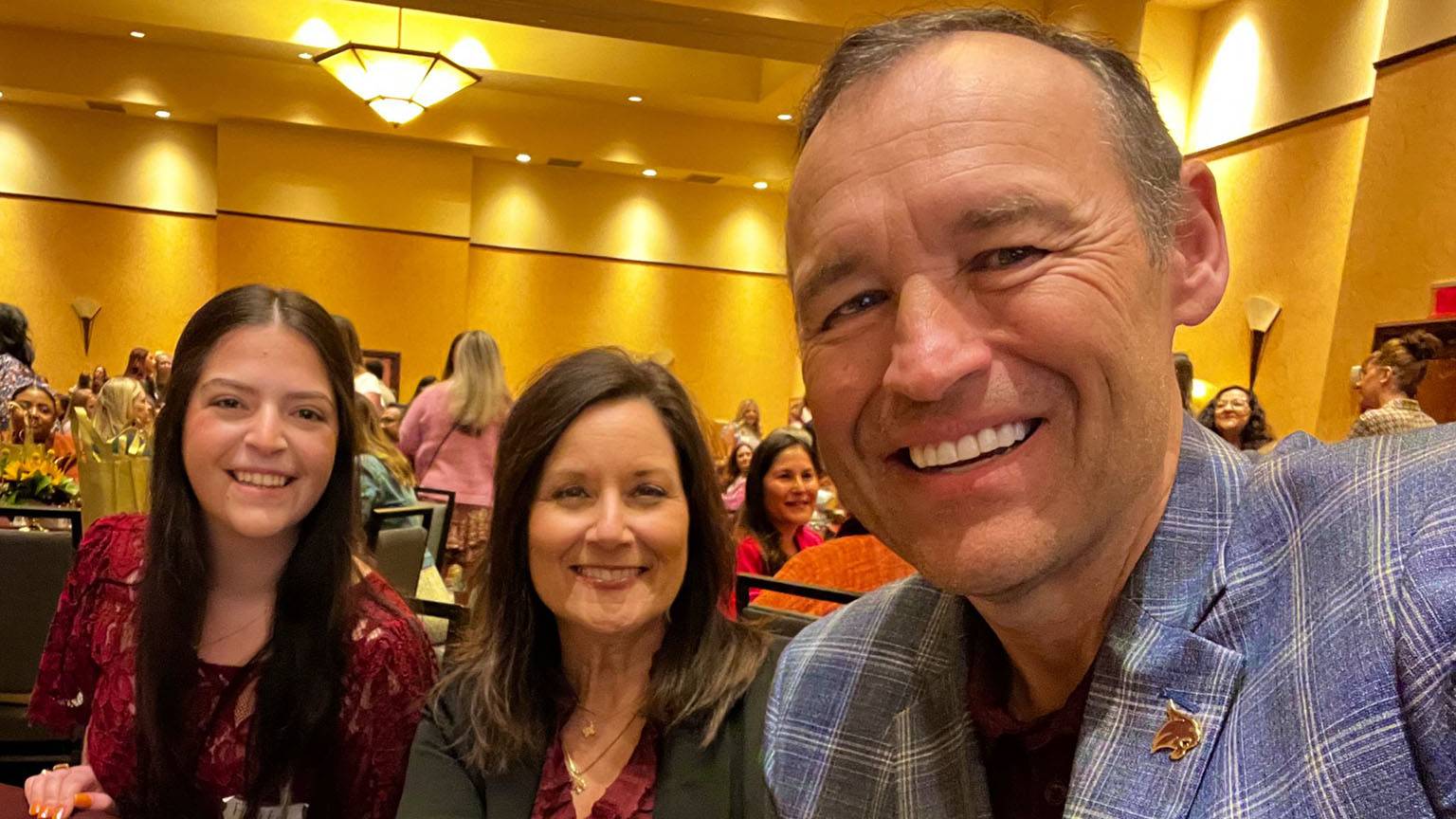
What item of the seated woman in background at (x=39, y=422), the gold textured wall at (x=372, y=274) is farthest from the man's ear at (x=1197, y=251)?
the gold textured wall at (x=372, y=274)

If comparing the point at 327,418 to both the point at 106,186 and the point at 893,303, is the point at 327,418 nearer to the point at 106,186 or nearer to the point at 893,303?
the point at 893,303

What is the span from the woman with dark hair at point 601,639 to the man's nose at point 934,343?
89 cm

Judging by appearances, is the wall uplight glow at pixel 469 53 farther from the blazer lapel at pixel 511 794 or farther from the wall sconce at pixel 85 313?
the blazer lapel at pixel 511 794

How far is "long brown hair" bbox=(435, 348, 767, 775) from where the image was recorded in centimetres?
158

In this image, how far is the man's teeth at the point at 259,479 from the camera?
173 centimetres

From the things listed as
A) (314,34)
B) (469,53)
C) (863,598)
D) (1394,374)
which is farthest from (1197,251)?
(314,34)

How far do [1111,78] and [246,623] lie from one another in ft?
5.48

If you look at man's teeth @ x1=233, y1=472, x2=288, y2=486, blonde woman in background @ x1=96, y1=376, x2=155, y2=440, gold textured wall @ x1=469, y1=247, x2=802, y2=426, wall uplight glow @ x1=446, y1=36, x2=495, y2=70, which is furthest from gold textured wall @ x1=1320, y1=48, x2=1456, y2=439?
wall uplight glow @ x1=446, y1=36, x2=495, y2=70

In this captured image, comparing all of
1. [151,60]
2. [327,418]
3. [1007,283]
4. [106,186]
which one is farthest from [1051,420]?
[106,186]

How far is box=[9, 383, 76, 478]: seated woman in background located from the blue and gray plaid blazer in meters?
3.95

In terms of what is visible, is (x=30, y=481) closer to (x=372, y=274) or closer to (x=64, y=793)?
(x=64, y=793)

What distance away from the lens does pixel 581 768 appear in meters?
1.58

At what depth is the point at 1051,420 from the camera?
2.54 feet

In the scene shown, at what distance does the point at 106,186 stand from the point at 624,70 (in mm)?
5915
